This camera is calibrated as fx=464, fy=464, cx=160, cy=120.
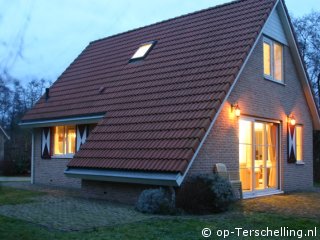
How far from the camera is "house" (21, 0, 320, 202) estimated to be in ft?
42.8

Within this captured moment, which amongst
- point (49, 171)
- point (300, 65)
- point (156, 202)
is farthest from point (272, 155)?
point (49, 171)

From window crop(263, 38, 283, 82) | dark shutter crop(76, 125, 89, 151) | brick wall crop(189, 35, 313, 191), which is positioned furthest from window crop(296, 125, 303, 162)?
dark shutter crop(76, 125, 89, 151)

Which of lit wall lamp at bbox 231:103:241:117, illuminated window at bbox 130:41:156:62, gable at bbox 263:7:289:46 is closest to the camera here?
lit wall lamp at bbox 231:103:241:117

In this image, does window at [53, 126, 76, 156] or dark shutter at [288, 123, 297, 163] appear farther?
window at [53, 126, 76, 156]

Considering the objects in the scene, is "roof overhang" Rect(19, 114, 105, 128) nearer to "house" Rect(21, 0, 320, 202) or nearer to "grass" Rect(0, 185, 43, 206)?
"house" Rect(21, 0, 320, 202)

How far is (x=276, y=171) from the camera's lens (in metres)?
17.1

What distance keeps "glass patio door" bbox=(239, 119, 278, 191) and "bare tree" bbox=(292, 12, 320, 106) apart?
61.9 ft

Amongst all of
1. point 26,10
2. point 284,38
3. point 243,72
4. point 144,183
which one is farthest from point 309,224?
point 284,38

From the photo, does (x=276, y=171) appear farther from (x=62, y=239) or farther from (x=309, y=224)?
(x=62, y=239)

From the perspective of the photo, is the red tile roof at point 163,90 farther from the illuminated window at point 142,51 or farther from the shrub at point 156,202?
the shrub at point 156,202

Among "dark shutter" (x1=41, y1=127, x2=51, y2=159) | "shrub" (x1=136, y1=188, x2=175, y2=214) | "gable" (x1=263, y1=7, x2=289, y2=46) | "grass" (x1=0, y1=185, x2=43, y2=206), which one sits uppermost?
"gable" (x1=263, y1=7, x2=289, y2=46)

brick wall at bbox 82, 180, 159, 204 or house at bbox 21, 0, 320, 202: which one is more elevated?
house at bbox 21, 0, 320, 202

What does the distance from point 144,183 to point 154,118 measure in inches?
92.3

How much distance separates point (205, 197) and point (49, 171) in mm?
9796
